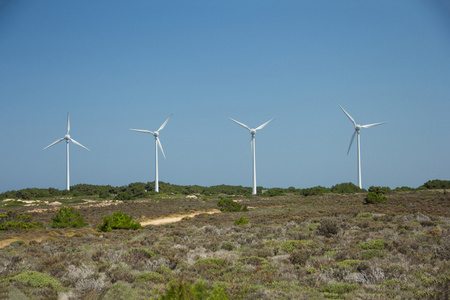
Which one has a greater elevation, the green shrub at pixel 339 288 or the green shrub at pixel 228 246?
the green shrub at pixel 339 288

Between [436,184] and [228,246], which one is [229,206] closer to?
[228,246]

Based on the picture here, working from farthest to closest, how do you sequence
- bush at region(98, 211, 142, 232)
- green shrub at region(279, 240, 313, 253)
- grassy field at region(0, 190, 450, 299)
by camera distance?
1. bush at region(98, 211, 142, 232)
2. green shrub at region(279, 240, 313, 253)
3. grassy field at region(0, 190, 450, 299)

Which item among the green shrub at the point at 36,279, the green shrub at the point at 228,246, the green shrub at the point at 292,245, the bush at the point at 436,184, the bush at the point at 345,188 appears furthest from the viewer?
the bush at the point at 345,188

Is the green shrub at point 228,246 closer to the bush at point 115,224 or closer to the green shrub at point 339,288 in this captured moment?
the green shrub at point 339,288

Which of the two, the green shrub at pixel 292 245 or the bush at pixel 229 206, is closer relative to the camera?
the green shrub at pixel 292 245

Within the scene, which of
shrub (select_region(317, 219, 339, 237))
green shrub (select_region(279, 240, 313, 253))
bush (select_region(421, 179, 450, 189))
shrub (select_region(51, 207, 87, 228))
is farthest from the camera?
bush (select_region(421, 179, 450, 189))

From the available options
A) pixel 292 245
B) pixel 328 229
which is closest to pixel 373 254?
pixel 292 245

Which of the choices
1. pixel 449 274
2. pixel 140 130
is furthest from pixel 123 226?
pixel 140 130

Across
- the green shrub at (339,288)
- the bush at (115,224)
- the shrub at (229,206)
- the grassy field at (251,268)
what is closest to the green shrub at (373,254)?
the grassy field at (251,268)

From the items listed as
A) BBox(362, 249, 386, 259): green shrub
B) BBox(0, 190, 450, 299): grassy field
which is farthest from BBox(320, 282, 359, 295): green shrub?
BBox(362, 249, 386, 259): green shrub

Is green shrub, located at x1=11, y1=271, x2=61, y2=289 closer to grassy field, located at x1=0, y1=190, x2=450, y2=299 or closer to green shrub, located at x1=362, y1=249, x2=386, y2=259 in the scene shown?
grassy field, located at x1=0, y1=190, x2=450, y2=299

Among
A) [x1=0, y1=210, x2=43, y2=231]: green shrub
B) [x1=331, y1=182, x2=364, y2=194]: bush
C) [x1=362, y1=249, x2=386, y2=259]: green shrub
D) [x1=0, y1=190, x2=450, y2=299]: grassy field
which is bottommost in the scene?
[x1=331, y1=182, x2=364, y2=194]: bush

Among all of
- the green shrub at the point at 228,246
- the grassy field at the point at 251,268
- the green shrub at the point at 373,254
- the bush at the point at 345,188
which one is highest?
the green shrub at the point at 373,254

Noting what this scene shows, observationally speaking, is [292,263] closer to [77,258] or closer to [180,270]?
[180,270]
